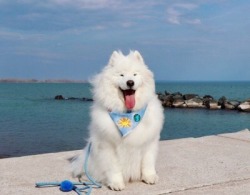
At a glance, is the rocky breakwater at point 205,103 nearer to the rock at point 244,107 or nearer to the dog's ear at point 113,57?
the rock at point 244,107

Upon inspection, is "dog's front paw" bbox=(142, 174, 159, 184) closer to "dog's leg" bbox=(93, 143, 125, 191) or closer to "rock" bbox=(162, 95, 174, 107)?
"dog's leg" bbox=(93, 143, 125, 191)

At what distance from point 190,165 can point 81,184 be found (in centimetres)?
161

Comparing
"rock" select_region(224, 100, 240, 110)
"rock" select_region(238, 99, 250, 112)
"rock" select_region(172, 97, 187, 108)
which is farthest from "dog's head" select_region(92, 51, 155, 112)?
"rock" select_region(172, 97, 187, 108)

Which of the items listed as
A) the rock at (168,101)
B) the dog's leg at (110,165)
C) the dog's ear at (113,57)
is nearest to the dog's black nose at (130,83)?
the dog's ear at (113,57)

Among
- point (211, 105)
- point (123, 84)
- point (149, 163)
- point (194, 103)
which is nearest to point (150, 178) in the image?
point (149, 163)

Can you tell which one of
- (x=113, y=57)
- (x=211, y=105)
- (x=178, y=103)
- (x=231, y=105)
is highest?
(x=113, y=57)

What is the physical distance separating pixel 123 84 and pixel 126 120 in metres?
0.39

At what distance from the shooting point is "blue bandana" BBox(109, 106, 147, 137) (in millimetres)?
3845

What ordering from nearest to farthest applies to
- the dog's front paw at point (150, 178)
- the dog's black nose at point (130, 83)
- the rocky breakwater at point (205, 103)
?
1. the dog's black nose at point (130, 83)
2. the dog's front paw at point (150, 178)
3. the rocky breakwater at point (205, 103)

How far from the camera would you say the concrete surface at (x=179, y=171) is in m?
4.00

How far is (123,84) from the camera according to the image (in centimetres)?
368

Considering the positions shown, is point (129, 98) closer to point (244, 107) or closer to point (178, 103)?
point (244, 107)

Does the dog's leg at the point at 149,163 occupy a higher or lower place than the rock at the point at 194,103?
higher

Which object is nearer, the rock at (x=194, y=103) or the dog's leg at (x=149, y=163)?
the dog's leg at (x=149, y=163)
